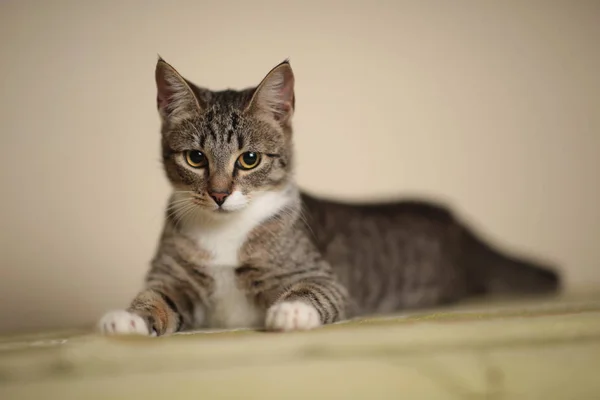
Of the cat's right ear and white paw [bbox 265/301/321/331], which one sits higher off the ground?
the cat's right ear

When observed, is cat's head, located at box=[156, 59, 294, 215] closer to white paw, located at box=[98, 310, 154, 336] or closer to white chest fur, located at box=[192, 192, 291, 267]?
white chest fur, located at box=[192, 192, 291, 267]

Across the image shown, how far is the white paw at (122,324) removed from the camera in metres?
1.19

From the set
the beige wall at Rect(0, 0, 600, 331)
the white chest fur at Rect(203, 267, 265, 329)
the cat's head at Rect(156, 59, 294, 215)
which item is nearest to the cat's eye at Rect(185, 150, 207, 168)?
the cat's head at Rect(156, 59, 294, 215)

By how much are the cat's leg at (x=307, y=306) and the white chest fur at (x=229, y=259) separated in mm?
156

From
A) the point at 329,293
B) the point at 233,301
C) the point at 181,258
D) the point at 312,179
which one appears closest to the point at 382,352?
the point at 329,293

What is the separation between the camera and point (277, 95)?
59.9 inches

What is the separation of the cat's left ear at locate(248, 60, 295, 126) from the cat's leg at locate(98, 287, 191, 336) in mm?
562

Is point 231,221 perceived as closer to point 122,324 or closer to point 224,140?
point 224,140

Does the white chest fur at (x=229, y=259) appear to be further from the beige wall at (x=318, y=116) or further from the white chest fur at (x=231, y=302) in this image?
the beige wall at (x=318, y=116)

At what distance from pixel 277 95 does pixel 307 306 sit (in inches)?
23.6

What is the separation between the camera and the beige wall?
2.05 meters

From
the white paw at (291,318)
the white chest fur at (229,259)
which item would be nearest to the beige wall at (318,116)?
the white chest fur at (229,259)

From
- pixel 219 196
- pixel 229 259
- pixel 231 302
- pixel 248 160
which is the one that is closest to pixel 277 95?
pixel 248 160

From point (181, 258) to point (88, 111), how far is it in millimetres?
886
